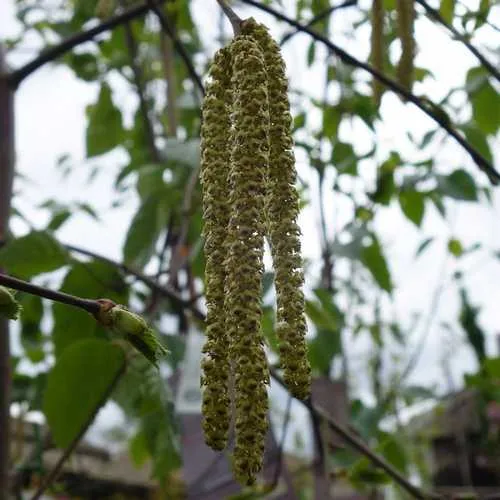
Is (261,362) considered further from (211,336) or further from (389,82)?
(389,82)

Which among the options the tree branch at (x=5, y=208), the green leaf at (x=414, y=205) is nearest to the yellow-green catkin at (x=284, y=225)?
the tree branch at (x=5, y=208)

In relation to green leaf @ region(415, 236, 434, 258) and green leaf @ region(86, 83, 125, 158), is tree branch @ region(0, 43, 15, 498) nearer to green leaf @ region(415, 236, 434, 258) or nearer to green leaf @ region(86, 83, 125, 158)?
green leaf @ region(86, 83, 125, 158)

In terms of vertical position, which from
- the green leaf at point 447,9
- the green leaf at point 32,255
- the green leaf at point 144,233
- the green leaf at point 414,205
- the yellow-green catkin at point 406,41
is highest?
the green leaf at point 414,205

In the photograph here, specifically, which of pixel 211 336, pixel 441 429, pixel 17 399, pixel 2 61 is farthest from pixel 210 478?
pixel 441 429

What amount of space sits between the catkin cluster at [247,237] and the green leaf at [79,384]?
1.66 ft

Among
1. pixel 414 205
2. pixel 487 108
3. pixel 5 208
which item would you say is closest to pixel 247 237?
pixel 5 208

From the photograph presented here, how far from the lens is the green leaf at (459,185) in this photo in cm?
134

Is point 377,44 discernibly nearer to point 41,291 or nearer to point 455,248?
point 41,291

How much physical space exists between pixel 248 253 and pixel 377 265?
974 millimetres

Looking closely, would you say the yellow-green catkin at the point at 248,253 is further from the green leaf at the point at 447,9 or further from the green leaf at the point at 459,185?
the green leaf at the point at 459,185

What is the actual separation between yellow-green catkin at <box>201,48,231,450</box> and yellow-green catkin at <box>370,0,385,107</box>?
288 mm

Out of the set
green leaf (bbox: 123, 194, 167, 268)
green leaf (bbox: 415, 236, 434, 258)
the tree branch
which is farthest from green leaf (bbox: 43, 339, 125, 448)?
green leaf (bbox: 415, 236, 434, 258)

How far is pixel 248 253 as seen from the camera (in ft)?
1.49

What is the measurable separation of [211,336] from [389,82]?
1.24 feet
